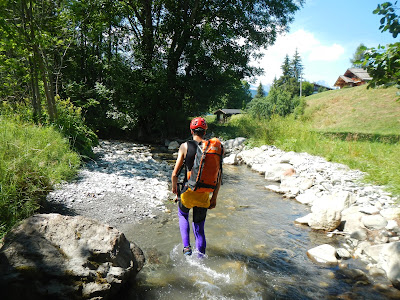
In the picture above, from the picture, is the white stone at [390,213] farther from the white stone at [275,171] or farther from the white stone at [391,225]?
the white stone at [275,171]

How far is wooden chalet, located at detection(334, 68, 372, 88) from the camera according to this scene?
49041 mm

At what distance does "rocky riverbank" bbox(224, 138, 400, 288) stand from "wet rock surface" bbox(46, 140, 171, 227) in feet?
11.8

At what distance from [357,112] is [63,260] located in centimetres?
3447

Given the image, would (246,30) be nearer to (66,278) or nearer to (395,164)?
(395,164)

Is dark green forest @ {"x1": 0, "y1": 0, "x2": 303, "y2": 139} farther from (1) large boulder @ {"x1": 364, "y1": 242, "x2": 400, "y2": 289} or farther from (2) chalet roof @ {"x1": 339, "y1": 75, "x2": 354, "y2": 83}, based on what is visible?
(2) chalet roof @ {"x1": 339, "y1": 75, "x2": 354, "y2": 83}

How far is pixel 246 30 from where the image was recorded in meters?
18.6

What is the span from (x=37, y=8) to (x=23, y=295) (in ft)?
32.2

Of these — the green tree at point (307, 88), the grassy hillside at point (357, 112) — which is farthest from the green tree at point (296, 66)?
the grassy hillside at point (357, 112)

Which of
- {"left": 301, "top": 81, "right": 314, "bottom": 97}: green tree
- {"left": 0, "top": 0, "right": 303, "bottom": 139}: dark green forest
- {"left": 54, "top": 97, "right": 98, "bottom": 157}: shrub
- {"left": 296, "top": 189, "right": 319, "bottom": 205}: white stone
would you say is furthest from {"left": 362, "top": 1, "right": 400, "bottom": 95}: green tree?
{"left": 301, "top": 81, "right": 314, "bottom": 97}: green tree

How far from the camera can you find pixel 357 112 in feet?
98.4

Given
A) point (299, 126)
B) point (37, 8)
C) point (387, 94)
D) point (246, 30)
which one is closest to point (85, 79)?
point (37, 8)

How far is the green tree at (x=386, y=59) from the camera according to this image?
368cm

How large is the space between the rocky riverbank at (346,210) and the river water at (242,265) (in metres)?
0.23

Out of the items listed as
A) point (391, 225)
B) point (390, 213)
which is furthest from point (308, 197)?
point (391, 225)
